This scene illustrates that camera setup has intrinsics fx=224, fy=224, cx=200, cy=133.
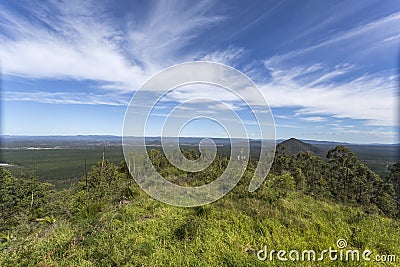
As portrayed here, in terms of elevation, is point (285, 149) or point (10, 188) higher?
point (285, 149)

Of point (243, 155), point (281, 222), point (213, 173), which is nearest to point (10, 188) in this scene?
point (213, 173)

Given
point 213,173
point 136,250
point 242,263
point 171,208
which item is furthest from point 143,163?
point 242,263

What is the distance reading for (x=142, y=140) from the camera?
613 cm

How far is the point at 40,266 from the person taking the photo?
4059mm

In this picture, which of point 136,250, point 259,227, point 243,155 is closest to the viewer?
point 136,250

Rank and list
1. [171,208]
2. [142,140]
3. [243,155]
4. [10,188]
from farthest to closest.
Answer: [10,188] < [243,155] < [171,208] < [142,140]

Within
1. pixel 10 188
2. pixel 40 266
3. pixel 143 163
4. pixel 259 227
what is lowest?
pixel 10 188

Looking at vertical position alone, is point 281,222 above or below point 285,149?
below

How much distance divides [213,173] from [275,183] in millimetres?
3440

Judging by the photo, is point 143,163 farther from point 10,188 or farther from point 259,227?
point 10,188

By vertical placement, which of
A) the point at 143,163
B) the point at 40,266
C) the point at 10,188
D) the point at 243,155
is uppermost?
the point at 243,155

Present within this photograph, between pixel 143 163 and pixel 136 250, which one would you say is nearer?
pixel 136 250

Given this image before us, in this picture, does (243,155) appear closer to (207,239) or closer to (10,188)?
(207,239)

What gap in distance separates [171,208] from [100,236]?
7.80ft
